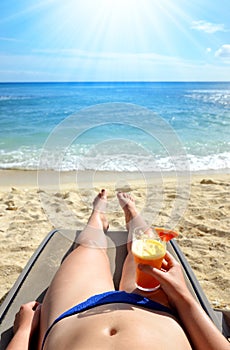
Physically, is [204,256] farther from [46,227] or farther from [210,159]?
[210,159]

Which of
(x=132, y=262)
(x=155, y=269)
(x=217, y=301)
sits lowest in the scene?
(x=217, y=301)

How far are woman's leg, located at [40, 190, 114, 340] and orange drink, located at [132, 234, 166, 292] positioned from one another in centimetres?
14

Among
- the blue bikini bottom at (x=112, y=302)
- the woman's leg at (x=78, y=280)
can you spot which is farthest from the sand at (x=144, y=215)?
the blue bikini bottom at (x=112, y=302)

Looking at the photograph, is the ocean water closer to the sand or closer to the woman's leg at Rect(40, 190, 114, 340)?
the sand

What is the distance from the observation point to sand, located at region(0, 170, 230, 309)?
7.11 feet

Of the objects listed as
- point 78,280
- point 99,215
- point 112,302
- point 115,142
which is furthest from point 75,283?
point 115,142

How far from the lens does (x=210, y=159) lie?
20.2 ft

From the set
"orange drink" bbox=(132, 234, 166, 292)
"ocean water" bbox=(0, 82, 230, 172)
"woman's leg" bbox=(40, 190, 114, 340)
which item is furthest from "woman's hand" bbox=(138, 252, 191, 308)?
"ocean water" bbox=(0, 82, 230, 172)

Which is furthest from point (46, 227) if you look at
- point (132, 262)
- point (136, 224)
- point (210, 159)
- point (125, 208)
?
point (210, 159)

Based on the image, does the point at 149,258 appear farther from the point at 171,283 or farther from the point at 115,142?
the point at 115,142

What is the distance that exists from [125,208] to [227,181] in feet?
8.31

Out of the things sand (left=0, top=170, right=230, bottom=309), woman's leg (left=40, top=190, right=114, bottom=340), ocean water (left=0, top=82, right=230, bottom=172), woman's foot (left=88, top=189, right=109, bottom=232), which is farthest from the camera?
sand (left=0, top=170, right=230, bottom=309)

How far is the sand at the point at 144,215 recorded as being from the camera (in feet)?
7.11

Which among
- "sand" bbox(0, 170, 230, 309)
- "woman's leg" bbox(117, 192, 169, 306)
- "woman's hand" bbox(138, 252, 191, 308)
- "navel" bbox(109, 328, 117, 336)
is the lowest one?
"sand" bbox(0, 170, 230, 309)
